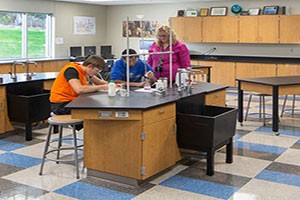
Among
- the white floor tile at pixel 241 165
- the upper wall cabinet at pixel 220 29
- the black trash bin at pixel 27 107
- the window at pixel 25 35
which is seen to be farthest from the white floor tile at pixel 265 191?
the window at pixel 25 35

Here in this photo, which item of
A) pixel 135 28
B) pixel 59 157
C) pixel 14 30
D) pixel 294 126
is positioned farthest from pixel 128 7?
pixel 59 157

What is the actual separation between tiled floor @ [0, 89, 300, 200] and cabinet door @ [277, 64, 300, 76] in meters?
4.96

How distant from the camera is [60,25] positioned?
11.6 meters

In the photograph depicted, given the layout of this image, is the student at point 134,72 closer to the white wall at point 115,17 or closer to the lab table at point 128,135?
the lab table at point 128,135

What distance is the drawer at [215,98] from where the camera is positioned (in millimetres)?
4783

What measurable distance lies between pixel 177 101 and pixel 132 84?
93 centimetres

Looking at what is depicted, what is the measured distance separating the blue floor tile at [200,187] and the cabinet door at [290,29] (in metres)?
7.11

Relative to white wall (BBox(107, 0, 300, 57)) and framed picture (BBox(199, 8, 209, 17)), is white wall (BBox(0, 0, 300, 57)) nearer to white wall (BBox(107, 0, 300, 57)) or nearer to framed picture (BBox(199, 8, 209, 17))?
white wall (BBox(107, 0, 300, 57))

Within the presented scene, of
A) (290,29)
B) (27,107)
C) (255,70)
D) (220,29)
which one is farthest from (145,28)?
(27,107)

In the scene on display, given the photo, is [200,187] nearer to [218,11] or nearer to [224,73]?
[224,73]

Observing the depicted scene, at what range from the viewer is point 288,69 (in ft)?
32.6

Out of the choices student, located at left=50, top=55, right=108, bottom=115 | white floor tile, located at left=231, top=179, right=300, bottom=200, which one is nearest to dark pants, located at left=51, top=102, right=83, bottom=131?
student, located at left=50, top=55, right=108, bottom=115

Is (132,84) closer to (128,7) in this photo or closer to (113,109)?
(113,109)

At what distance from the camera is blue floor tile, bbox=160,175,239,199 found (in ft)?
11.8
